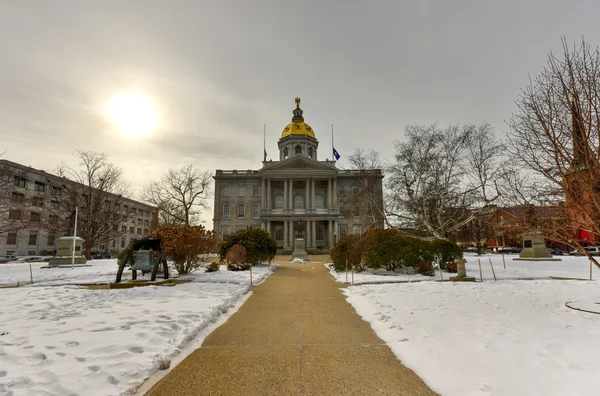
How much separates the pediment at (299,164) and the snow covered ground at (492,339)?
155ft

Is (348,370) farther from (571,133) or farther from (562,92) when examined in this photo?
(562,92)

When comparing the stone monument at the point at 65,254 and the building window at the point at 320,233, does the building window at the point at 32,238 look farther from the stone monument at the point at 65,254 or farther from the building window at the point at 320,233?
the building window at the point at 320,233

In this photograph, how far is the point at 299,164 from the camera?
56219 mm

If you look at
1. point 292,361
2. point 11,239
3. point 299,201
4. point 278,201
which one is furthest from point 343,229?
point 292,361

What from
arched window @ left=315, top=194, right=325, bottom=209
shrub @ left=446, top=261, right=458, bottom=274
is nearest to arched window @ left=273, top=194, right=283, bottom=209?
arched window @ left=315, top=194, right=325, bottom=209

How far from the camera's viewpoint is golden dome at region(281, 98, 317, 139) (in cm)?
6274

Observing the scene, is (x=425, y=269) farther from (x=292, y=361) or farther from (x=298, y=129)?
(x=298, y=129)

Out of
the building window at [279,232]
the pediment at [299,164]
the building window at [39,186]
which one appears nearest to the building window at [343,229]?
the pediment at [299,164]

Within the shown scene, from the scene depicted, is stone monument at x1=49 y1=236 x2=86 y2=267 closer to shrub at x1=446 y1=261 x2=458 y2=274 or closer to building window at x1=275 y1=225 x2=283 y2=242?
shrub at x1=446 y1=261 x2=458 y2=274

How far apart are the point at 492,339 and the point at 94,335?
649cm

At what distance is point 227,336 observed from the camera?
552cm

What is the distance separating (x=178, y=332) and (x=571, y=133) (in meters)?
8.83

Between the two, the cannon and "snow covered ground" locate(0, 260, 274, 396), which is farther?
the cannon

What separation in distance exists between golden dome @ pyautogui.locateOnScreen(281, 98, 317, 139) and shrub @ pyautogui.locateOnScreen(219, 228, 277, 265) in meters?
45.1
